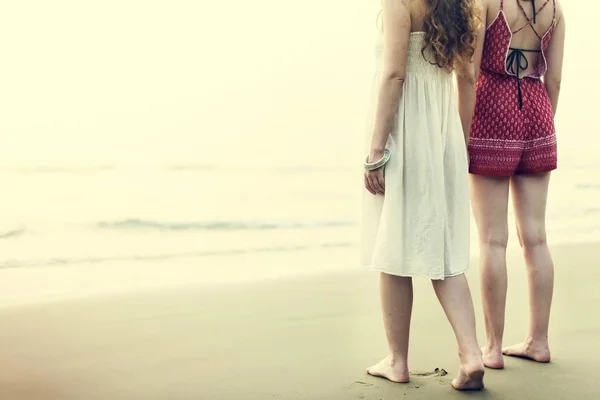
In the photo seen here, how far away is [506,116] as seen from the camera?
3.14m

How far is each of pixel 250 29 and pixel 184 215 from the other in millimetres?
6748

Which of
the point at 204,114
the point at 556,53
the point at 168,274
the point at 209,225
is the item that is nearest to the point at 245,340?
the point at 556,53

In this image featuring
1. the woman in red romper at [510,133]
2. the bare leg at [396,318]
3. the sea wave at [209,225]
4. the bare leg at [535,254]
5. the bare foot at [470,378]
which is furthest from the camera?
the sea wave at [209,225]

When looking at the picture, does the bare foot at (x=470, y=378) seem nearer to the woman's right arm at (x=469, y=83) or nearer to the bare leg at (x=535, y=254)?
the bare leg at (x=535, y=254)

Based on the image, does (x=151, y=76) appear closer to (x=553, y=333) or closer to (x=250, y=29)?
(x=250, y=29)

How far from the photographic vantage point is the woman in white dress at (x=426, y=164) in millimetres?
2799

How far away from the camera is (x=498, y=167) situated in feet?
10.2

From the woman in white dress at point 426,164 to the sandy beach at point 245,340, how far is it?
360 millimetres

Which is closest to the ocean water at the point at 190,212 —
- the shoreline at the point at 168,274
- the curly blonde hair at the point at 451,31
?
the shoreline at the point at 168,274

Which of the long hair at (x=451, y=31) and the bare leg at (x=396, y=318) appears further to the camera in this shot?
the bare leg at (x=396, y=318)

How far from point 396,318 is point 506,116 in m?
0.86

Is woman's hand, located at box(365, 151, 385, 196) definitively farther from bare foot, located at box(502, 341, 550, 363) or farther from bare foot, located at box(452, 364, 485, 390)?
bare foot, located at box(502, 341, 550, 363)

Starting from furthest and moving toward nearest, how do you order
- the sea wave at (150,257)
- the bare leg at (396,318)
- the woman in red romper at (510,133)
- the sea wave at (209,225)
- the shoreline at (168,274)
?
the sea wave at (209,225) → the sea wave at (150,257) → the shoreline at (168,274) → the woman in red romper at (510,133) → the bare leg at (396,318)

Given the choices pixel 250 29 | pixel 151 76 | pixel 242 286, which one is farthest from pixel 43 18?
pixel 242 286
